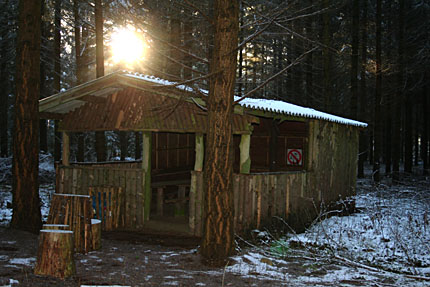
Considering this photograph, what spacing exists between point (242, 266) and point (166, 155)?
8.13 metres

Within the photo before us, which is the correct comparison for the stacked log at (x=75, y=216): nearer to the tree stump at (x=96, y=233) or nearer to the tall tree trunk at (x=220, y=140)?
the tree stump at (x=96, y=233)

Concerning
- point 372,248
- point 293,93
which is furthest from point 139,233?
point 293,93

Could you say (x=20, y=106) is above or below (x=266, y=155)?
above

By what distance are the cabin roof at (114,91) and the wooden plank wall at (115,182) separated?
180 cm

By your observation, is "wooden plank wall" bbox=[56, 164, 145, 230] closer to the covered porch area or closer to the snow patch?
the covered porch area

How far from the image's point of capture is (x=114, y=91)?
410 inches

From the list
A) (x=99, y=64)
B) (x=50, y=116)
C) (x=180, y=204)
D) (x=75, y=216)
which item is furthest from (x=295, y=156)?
(x=75, y=216)

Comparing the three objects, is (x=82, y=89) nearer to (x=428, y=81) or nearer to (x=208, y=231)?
(x=208, y=231)

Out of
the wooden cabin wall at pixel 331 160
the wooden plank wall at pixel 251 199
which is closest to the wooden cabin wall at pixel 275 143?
the wooden cabin wall at pixel 331 160

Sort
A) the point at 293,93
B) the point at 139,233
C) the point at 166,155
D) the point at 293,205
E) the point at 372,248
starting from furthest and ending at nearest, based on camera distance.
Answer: the point at 293,93, the point at 166,155, the point at 293,205, the point at 139,233, the point at 372,248

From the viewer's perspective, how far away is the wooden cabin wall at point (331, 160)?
37.4 feet

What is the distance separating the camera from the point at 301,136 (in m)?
14.5

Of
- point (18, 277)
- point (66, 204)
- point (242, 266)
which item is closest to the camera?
point (18, 277)

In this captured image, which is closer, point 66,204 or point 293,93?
point 66,204
